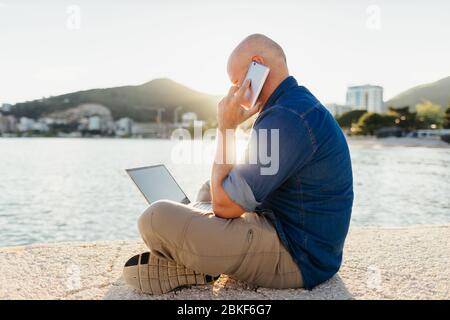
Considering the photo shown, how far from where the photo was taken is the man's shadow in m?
2.60

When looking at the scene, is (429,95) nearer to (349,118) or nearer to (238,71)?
(349,118)

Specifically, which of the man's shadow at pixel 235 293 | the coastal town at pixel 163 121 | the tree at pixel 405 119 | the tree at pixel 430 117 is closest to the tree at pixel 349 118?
the coastal town at pixel 163 121

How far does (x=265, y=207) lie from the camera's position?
2602mm

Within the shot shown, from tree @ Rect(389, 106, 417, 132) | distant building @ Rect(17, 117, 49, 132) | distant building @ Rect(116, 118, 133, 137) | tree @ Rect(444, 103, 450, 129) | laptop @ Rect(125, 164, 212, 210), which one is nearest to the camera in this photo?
laptop @ Rect(125, 164, 212, 210)

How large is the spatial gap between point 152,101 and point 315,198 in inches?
3245

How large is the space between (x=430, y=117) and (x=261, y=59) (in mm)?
89721

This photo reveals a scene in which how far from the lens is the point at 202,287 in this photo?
9.07 ft

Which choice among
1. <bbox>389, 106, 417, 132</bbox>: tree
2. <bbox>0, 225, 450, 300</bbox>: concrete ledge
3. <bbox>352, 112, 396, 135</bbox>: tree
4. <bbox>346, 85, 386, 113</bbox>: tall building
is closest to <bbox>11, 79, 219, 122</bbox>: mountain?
<bbox>352, 112, 396, 135</bbox>: tree

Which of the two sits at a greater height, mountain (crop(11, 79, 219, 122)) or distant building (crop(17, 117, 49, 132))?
mountain (crop(11, 79, 219, 122))

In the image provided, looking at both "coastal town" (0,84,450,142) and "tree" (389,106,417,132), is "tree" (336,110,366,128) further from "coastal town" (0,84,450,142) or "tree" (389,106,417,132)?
"tree" (389,106,417,132)

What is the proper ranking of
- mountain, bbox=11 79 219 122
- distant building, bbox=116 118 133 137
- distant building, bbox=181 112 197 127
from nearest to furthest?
mountain, bbox=11 79 219 122
distant building, bbox=181 112 197 127
distant building, bbox=116 118 133 137
